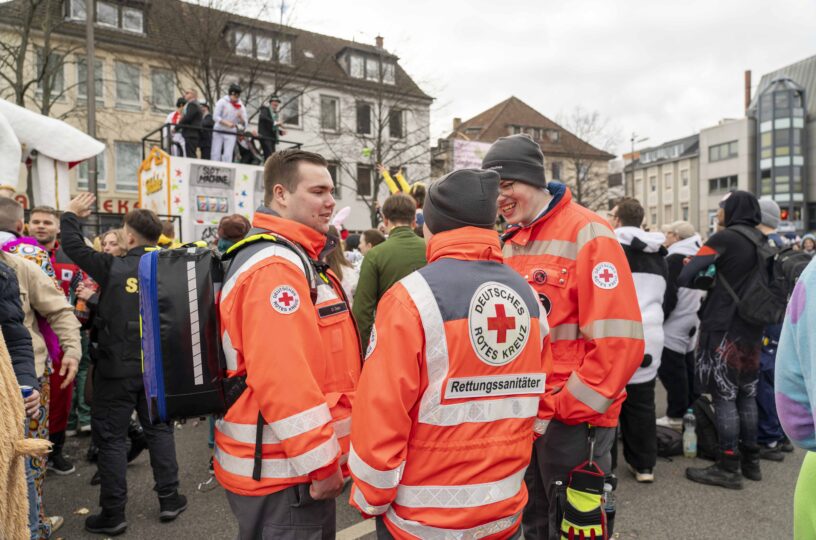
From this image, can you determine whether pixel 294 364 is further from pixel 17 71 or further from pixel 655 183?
pixel 655 183

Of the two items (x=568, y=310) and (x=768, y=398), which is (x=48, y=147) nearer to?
(x=568, y=310)

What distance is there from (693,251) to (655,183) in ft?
197

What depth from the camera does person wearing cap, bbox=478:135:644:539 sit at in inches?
95.2

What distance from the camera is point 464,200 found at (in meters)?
1.94

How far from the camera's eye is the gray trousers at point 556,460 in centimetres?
254

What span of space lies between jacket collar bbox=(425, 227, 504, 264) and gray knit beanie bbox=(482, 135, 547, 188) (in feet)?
2.70

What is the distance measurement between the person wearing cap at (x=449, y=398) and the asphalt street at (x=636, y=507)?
209 centimetres

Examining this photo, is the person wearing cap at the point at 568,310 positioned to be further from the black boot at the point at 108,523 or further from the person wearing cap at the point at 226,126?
the person wearing cap at the point at 226,126

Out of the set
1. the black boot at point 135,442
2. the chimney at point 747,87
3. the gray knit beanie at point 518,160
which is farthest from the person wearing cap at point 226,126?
the chimney at point 747,87

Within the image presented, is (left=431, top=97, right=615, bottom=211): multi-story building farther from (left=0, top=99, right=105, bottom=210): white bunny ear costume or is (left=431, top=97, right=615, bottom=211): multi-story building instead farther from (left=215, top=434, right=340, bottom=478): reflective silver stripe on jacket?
(left=215, top=434, right=340, bottom=478): reflective silver stripe on jacket

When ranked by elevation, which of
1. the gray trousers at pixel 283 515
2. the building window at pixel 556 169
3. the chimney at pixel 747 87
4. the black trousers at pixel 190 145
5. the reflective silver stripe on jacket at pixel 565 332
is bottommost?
the gray trousers at pixel 283 515

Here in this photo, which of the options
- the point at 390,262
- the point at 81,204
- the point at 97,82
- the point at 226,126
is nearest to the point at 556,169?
the point at 97,82

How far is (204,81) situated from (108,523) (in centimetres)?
1602

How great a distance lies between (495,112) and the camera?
4722 cm
